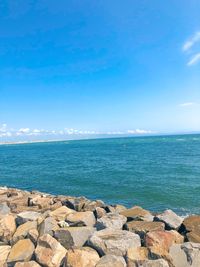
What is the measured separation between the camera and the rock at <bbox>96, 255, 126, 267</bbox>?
25.5 feet

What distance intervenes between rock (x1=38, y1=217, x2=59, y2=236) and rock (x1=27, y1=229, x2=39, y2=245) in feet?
0.62

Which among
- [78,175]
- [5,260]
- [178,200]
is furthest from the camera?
[78,175]

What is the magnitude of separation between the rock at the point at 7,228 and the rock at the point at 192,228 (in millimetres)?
6609

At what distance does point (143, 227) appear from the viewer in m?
10.1

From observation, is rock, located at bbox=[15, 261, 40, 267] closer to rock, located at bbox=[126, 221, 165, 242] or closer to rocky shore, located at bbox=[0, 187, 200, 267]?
rocky shore, located at bbox=[0, 187, 200, 267]

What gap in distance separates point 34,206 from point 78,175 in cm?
2482

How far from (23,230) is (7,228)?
637mm

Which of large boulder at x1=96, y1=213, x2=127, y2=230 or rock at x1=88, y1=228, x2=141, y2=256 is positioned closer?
rock at x1=88, y1=228, x2=141, y2=256

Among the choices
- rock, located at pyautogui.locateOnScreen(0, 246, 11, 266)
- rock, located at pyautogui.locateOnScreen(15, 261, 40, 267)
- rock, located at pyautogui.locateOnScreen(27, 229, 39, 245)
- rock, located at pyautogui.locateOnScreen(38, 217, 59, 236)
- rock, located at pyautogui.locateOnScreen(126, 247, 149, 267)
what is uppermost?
rock, located at pyautogui.locateOnScreen(38, 217, 59, 236)

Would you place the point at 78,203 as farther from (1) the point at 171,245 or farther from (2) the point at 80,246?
(1) the point at 171,245

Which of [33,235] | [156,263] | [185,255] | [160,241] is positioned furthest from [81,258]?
[185,255]

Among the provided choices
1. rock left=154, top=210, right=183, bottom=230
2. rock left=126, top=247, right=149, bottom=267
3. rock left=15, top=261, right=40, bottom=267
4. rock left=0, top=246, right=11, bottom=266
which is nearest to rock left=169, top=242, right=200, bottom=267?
rock left=126, top=247, right=149, bottom=267

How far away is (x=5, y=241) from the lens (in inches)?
396

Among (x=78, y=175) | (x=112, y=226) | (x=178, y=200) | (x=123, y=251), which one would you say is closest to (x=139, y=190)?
(x=178, y=200)
